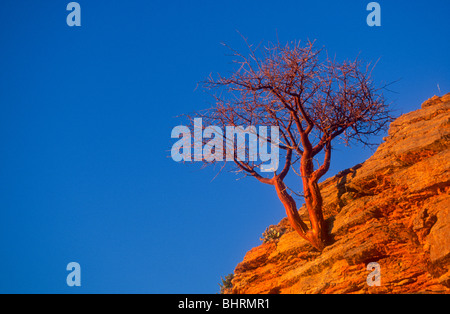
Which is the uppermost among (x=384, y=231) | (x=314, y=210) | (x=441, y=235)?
(x=314, y=210)

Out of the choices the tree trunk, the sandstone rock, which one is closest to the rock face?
the sandstone rock

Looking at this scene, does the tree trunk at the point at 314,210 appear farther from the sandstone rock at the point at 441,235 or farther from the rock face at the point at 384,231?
the sandstone rock at the point at 441,235

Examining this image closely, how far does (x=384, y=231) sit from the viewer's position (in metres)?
11.6

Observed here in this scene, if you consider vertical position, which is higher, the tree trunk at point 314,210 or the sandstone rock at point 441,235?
the tree trunk at point 314,210

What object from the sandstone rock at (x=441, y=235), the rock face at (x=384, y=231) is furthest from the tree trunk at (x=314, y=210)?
the sandstone rock at (x=441, y=235)

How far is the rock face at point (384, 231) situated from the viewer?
1023 centimetres

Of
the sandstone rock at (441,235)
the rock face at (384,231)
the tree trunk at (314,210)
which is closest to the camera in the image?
the sandstone rock at (441,235)

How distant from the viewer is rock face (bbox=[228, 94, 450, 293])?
33.6 ft

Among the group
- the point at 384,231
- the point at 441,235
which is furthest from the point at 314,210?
the point at 441,235

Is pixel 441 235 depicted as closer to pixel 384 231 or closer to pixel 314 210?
pixel 384 231

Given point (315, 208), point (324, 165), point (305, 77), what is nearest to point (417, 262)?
point (315, 208)

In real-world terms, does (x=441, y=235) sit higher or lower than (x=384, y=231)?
lower

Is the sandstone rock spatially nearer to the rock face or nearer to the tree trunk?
the rock face
